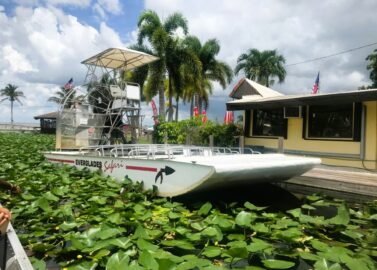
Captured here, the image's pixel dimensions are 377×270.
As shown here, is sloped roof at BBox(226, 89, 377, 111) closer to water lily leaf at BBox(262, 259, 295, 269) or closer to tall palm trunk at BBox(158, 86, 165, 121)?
water lily leaf at BBox(262, 259, 295, 269)

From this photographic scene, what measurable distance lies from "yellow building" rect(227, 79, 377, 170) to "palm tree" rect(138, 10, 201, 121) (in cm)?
1109

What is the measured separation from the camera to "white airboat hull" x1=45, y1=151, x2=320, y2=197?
5324 millimetres

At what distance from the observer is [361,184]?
714 centimetres

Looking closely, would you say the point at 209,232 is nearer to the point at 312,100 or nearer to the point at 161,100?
the point at 312,100

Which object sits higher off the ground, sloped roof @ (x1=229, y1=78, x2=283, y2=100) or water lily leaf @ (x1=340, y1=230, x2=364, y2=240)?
sloped roof @ (x1=229, y1=78, x2=283, y2=100)

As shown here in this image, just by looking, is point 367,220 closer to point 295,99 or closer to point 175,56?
point 295,99

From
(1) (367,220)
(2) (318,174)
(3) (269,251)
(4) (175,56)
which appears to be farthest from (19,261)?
(4) (175,56)

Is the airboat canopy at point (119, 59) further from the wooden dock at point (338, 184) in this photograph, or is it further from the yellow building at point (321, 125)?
the wooden dock at point (338, 184)

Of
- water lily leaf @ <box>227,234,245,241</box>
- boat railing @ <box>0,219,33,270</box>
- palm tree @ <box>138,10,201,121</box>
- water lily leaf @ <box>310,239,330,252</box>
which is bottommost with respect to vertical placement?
water lily leaf @ <box>227,234,245,241</box>

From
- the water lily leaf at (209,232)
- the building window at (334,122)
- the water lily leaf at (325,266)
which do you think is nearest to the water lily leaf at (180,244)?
the water lily leaf at (209,232)

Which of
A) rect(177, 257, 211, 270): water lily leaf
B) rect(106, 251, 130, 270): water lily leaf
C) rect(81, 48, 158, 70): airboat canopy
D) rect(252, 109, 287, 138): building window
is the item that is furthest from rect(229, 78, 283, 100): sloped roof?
rect(106, 251, 130, 270): water lily leaf

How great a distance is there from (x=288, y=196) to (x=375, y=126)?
419cm

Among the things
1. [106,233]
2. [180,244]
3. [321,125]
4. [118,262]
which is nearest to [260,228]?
[180,244]

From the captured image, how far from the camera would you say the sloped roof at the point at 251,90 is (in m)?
17.4
